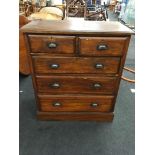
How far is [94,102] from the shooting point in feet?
5.61

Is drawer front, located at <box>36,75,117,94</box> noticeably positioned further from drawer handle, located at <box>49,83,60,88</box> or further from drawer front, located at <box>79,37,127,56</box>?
drawer front, located at <box>79,37,127,56</box>

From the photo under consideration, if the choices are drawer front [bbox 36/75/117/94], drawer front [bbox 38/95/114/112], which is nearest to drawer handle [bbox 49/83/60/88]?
drawer front [bbox 36/75/117/94]

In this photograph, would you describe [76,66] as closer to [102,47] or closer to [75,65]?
[75,65]

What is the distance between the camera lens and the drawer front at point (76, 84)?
5.13 ft

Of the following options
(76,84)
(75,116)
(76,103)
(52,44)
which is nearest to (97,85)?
(76,84)

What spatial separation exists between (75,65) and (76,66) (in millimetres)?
13

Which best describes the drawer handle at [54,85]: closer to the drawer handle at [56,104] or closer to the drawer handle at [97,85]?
the drawer handle at [56,104]

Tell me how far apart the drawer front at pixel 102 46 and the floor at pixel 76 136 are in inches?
30.4

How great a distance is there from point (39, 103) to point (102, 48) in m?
0.82

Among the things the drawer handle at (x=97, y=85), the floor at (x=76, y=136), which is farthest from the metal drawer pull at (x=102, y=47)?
the floor at (x=76, y=136)

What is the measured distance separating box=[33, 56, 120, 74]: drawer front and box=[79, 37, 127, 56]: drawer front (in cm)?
6

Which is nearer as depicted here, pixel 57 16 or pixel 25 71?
pixel 25 71
